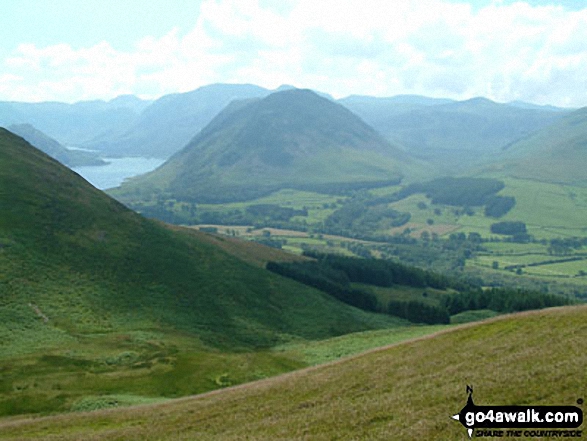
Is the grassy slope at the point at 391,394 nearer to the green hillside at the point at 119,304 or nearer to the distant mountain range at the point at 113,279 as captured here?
the green hillside at the point at 119,304

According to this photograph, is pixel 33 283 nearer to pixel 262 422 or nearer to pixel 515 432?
pixel 262 422

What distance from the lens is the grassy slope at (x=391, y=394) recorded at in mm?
31766

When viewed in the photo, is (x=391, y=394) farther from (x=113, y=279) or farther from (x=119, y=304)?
(x=113, y=279)

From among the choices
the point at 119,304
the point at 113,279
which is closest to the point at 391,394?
the point at 119,304

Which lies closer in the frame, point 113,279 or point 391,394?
point 391,394

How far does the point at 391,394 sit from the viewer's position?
38344mm

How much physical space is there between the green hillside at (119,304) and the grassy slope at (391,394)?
15.7 meters

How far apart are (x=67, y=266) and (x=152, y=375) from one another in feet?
199

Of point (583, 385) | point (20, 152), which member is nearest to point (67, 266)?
point (20, 152)

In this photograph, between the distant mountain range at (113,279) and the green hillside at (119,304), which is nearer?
the green hillside at (119,304)

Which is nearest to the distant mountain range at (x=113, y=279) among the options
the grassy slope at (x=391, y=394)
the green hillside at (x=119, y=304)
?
the green hillside at (x=119, y=304)

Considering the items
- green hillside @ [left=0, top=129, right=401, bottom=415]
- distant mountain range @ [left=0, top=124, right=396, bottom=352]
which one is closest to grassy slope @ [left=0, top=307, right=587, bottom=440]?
green hillside @ [left=0, top=129, right=401, bottom=415]

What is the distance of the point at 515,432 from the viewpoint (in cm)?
2702

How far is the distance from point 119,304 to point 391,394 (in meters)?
83.8
